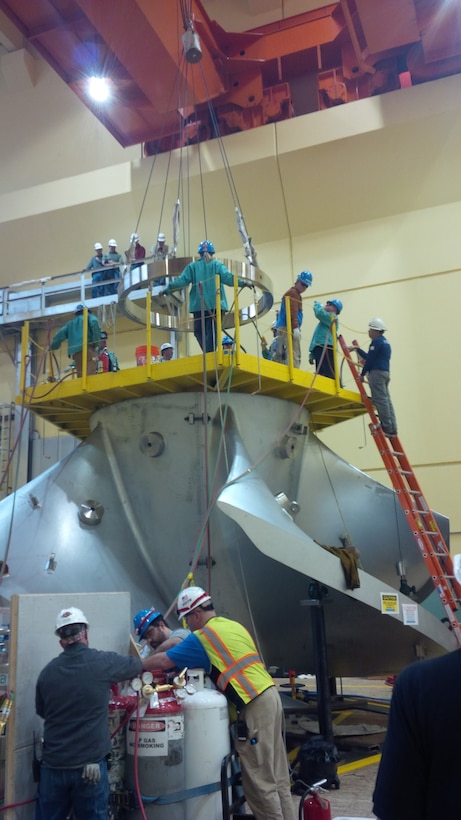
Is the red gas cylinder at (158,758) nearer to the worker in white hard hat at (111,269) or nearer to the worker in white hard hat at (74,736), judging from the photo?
the worker in white hard hat at (74,736)

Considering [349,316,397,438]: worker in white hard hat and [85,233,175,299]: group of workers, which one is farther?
[85,233,175,299]: group of workers

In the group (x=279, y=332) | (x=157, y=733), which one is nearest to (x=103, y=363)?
(x=279, y=332)

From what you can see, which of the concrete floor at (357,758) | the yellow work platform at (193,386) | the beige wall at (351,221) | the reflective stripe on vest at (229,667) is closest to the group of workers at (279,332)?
the yellow work platform at (193,386)

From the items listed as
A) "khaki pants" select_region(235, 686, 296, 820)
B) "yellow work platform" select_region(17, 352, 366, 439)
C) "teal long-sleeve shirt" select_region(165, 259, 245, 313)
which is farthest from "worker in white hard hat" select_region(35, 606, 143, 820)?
"teal long-sleeve shirt" select_region(165, 259, 245, 313)

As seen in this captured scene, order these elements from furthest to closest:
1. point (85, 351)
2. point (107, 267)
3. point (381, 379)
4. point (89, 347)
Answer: point (107, 267), point (89, 347), point (381, 379), point (85, 351)

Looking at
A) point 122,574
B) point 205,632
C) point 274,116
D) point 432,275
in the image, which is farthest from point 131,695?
point 274,116

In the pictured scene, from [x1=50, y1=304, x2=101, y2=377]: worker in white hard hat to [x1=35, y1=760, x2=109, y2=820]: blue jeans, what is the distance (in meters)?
5.94

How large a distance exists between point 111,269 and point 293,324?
5649 mm

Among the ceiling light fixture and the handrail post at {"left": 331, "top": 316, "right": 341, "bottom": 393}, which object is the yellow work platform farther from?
the ceiling light fixture

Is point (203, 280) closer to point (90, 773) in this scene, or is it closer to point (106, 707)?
point (106, 707)

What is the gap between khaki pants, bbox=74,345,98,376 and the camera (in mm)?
9383

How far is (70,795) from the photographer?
4.15 m

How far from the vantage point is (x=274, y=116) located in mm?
13977

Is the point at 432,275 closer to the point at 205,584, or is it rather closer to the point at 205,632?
the point at 205,584
